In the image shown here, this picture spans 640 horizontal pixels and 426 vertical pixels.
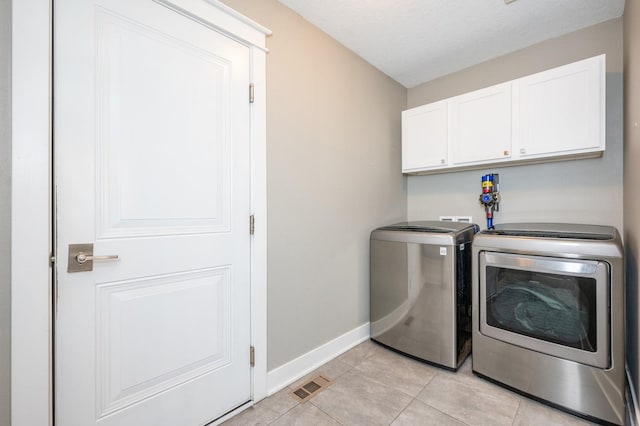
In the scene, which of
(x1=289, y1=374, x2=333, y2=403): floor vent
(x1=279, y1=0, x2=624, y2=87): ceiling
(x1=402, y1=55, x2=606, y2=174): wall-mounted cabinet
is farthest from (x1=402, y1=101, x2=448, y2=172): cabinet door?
(x1=289, y1=374, x2=333, y2=403): floor vent

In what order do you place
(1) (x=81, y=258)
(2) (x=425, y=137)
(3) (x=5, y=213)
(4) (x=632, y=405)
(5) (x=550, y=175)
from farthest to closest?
(2) (x=425, y=137) → (5) (x=550, y=175) → (4) (x=632, y=405) → (1) (x=81, y=258) → (3) (x=5, y=213)

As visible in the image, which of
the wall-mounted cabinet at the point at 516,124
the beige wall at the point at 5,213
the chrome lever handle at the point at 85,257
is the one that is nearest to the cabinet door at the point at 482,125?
the wall-mounted cabinet at the point at 516,124

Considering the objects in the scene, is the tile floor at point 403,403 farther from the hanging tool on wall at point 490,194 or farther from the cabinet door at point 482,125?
the cabinet door at point 482,125

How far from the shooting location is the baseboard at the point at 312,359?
5.84 feet

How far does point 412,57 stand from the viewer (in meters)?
2.46

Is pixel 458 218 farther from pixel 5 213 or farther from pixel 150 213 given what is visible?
pixel 5 213

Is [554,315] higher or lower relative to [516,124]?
lower

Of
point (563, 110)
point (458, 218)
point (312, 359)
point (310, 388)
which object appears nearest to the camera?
point (310, 388)

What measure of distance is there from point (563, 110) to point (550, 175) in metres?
0.55

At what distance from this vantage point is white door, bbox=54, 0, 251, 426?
112 cm

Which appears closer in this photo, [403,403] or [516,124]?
[403,403]

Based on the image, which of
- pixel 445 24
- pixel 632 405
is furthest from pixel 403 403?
pixel 445 24

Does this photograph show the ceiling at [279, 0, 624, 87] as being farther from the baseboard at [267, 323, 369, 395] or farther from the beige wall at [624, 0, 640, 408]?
the baseboard at [267, 323, 369, 395]

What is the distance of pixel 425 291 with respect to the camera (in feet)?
6.80
